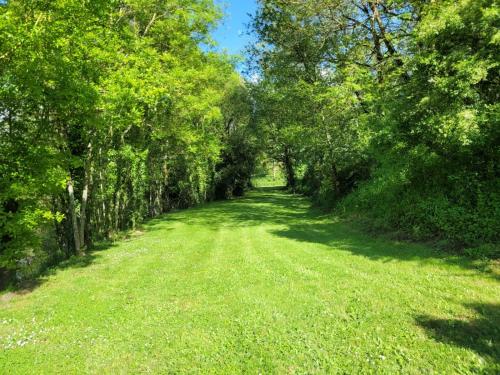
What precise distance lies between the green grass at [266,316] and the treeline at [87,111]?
3132 millimetres

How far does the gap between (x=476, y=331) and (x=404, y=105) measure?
8.62 metres

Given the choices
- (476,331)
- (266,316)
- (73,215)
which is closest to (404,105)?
(476,331)

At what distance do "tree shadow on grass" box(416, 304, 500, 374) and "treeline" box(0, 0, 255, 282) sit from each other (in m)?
9.38

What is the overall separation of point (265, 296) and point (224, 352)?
89.4 inches

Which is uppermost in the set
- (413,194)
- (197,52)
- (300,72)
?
(197,52)

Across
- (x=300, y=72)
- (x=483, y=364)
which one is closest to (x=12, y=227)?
(x=483, y=364)

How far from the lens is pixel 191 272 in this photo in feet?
34.0

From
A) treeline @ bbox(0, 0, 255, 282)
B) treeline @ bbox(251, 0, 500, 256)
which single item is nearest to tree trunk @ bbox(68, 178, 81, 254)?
treeline @ bbox(0, 0, 255, 282)

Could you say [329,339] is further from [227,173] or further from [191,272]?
[227,173]

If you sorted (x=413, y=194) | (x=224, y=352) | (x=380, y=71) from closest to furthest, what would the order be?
1. (x=224, y=352)
2. (x=413, y=194)
3. (x=380, y=71)

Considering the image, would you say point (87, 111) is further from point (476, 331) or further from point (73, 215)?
point (476, 331)

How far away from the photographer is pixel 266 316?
6.73 m

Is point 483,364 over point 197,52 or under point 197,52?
under

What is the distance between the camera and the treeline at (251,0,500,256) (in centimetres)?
998
